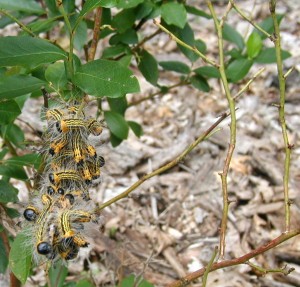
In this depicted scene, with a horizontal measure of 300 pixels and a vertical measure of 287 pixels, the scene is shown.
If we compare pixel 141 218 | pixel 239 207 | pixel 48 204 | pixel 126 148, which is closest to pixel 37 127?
pixel 126 148

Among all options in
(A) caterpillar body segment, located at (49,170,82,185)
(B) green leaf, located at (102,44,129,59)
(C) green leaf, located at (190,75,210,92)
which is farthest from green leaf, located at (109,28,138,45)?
(A) caterpillar body segment, located at (49,170,82,185)

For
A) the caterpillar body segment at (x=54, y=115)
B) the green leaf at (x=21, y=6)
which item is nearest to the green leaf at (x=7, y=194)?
the caterpillar body segment at (x=54, y=115)

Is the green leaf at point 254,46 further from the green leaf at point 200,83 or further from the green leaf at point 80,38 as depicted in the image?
the green leaf at point 80,38

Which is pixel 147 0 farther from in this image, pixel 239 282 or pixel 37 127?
pixel 37 127

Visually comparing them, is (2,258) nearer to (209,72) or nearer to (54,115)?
(54,115)

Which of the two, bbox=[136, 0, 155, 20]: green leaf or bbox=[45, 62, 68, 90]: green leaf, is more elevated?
bbox=[136, 0, 155, 20]: green leaf

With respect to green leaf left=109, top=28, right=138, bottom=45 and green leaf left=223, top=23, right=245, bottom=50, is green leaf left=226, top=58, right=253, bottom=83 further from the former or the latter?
green leaf left=109, top=28, right=138, bottom=45
